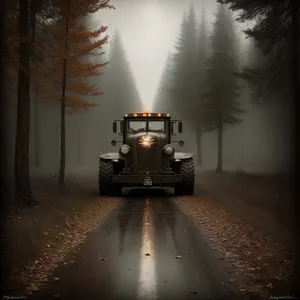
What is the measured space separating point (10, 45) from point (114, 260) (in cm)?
545

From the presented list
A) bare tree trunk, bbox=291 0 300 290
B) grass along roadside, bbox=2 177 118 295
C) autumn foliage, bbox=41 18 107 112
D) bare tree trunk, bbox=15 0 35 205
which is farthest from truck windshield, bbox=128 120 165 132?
bare tree trunk, bbox=291 0 300 290

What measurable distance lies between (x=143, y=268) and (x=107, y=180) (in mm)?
8073

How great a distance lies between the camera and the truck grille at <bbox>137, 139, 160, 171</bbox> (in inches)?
503

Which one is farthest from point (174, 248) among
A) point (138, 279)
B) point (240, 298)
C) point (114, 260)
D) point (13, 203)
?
point (13, 203)

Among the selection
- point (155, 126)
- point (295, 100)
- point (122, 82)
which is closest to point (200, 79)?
point (122, 82)

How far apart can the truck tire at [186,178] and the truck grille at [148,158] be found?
0.98 m

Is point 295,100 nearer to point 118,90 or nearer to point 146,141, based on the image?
point 146,141

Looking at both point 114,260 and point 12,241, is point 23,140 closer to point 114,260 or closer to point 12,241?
point 12,241

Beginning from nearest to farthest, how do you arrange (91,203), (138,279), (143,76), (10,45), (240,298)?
(240,298)
(138,279)
(10,45)
(143,76)
(91,203)

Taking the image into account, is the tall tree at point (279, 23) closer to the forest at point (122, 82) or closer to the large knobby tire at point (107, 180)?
the forest at point (122, 82)

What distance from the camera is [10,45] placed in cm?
800

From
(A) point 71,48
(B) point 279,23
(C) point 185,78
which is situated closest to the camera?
(B) point 279,23

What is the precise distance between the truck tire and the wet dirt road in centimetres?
509

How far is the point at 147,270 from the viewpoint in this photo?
190 inches
